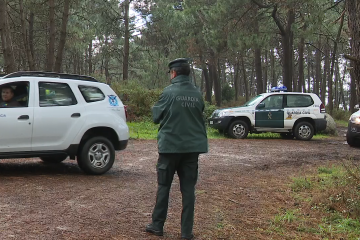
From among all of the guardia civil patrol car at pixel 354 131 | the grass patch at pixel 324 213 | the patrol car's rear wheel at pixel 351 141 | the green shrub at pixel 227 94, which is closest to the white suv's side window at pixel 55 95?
the grass patch at pixel 324 213

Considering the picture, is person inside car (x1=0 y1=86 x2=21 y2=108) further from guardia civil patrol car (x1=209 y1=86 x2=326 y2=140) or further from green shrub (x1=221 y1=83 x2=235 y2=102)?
green shrub (x1=221 y1=83 x2=235 y2=102)

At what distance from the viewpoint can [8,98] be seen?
7.09m

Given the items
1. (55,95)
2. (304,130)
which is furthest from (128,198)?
(304,130)

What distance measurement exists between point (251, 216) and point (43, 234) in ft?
8.69

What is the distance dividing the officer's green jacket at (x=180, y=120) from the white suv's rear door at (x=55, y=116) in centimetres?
343

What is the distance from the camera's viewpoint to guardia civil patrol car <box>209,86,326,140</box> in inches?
610

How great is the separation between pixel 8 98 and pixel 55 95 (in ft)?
2.65

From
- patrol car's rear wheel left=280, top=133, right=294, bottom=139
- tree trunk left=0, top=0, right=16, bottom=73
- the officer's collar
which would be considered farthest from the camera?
patrol car's rear wheel left=280, top=133, right=294, bottom=139

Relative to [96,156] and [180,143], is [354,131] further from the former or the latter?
[180,143]

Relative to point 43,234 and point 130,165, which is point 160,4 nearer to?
point 130,165

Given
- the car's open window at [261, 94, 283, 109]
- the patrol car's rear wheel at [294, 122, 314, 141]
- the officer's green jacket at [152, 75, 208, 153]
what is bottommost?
the patrol car's rear wheel at [294, 122, 314, 141]

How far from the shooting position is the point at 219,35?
22219mm

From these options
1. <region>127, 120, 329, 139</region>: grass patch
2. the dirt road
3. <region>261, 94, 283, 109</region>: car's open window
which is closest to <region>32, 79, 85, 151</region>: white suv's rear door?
the dirt road

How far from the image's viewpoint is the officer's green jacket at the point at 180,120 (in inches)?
171
